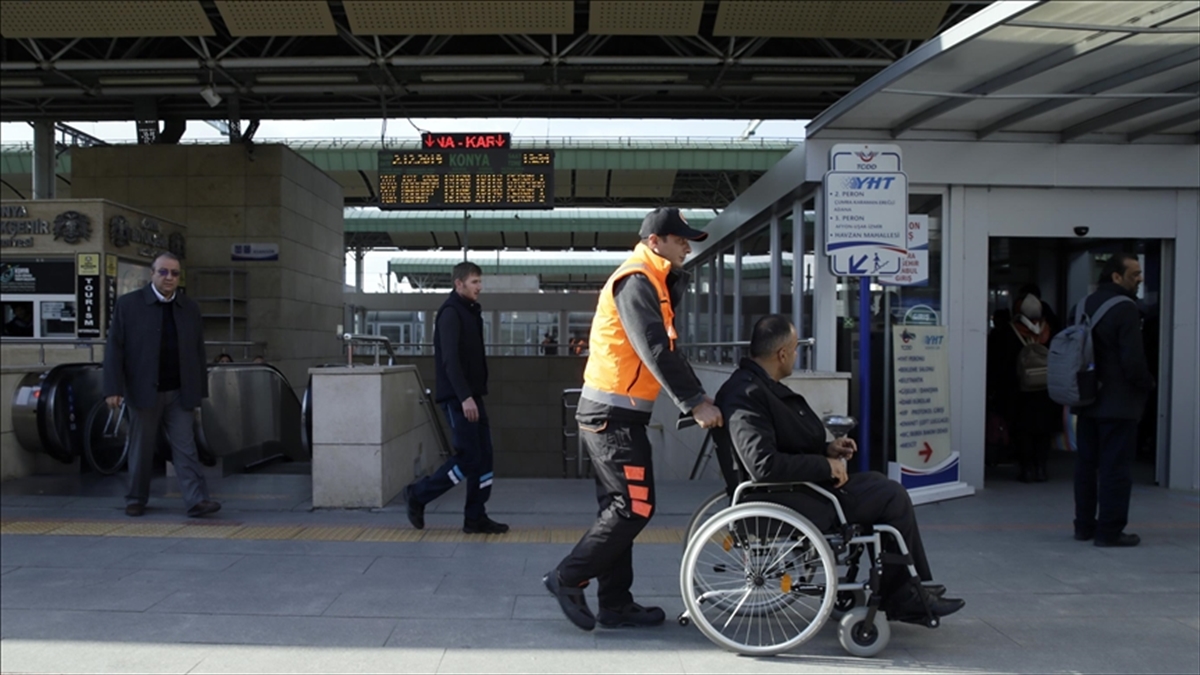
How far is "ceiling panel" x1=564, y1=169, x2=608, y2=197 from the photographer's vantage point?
Result: 19.8 m

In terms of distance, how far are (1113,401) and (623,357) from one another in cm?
346

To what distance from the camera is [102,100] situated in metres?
15.1

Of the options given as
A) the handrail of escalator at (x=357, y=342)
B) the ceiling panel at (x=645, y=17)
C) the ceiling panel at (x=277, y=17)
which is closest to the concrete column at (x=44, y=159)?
the ceiling panel at (x=277, y=17)

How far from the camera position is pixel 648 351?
3.51 meters

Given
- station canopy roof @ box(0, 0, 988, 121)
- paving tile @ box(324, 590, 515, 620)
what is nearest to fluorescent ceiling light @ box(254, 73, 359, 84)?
station canopy roof @ box(0, 0, 988, 121)

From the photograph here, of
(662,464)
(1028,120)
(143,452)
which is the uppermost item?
(1028,120)

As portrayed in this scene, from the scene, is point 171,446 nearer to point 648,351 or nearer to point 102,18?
point 648,351

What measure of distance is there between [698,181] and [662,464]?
34.3 feet

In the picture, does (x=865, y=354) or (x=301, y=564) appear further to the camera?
(x=865, y=354)

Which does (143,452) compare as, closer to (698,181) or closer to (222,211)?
(222,211)

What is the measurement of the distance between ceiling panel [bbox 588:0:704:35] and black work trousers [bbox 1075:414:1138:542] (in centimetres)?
689

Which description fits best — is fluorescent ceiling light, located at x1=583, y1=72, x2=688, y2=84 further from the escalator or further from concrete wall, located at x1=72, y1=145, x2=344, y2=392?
the escalator

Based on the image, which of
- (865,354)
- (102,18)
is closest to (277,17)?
(102,18)

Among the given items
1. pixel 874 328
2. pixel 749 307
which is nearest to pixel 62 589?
pixel 874 328
